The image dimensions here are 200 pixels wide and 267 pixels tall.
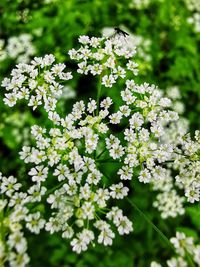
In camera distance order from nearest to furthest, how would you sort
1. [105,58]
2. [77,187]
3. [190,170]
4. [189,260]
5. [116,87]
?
[189,260]
[77,187]
[190,170]
[105,58]
[116,87]

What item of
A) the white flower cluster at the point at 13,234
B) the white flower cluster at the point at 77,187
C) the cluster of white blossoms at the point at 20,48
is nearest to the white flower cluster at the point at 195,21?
the cluster of white blossoms at the point at 20,48

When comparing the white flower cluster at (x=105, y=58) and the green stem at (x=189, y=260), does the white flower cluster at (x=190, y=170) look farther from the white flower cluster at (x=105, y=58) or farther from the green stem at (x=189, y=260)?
the white flower cluster at (x=105, y=58)

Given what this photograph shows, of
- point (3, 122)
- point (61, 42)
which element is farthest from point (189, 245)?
point (61, 42)

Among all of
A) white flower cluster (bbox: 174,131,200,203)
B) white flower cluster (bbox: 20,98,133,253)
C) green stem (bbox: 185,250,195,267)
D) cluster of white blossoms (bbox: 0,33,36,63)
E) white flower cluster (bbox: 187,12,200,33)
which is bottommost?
green stem (bbox: 185,250,195,267)

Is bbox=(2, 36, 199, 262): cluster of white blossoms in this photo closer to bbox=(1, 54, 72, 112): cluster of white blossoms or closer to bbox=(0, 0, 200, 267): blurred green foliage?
bbox=(1, 54, 72, 112): cluster of white blossoms

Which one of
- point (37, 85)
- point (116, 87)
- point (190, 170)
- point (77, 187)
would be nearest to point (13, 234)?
point (77, 187)

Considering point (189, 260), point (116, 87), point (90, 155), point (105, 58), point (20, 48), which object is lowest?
point (189, 260)

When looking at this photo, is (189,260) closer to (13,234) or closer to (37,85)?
(13,234)

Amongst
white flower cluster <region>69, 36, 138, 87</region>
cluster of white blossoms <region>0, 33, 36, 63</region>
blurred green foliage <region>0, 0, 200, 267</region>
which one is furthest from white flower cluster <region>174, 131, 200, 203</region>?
cluster of white blossoms <region>0, 33, 36, 63</region>

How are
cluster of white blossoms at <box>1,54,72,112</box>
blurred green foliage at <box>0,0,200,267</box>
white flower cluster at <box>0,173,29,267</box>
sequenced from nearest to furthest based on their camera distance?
1. white flower cluster at <box>0,173,29,267</box>
2. cluster of white blossoms at <box>1,54,72,112</box>
3. blurred green foliage at <box>0,0,200,267</box>
